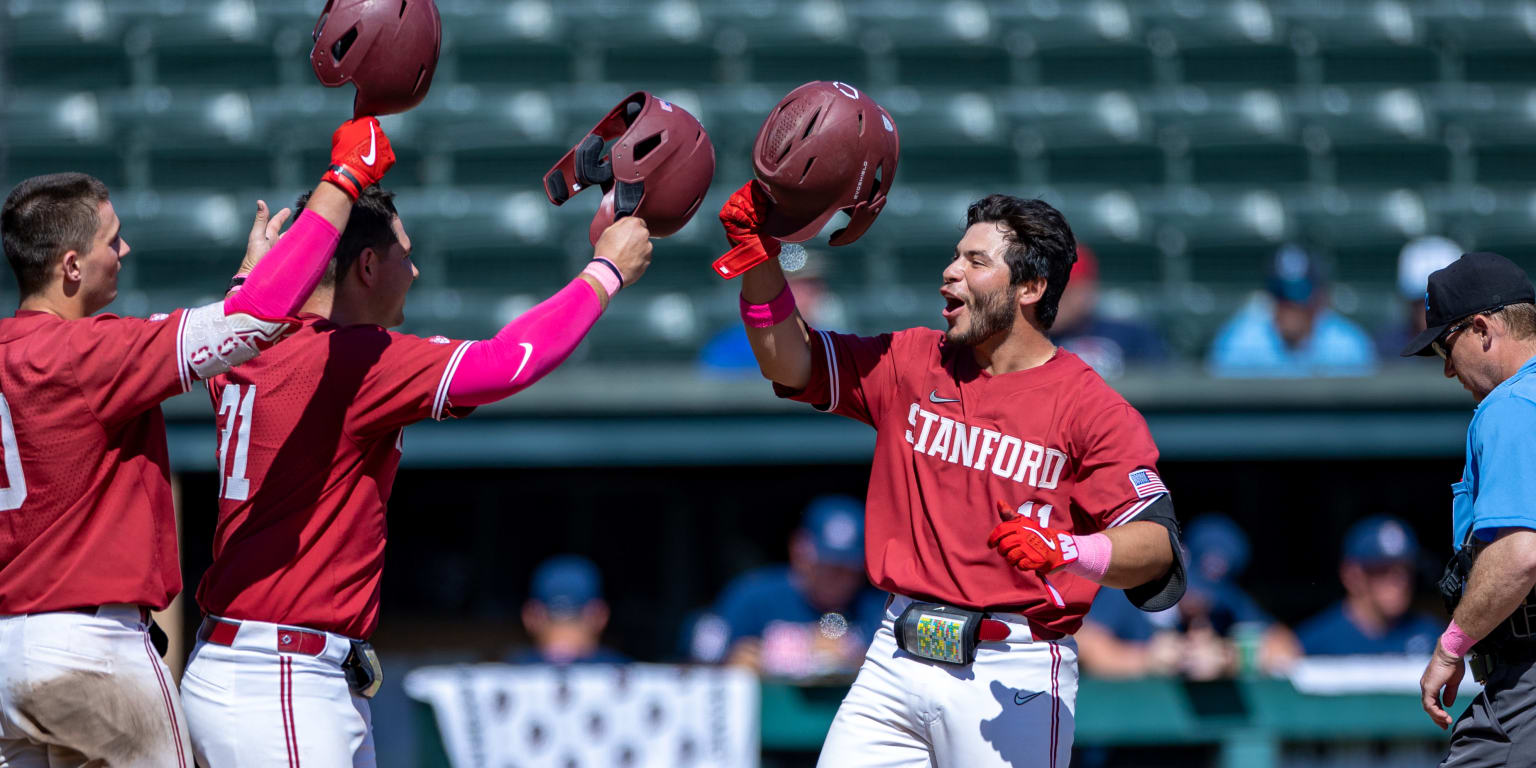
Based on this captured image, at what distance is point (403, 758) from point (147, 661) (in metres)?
2.25

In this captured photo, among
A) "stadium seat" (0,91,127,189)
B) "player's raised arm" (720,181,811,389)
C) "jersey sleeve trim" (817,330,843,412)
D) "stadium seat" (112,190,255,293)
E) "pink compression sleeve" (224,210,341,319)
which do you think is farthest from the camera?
"stadium seat" (0,91,127,189)

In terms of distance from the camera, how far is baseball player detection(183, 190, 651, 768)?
3336 mm

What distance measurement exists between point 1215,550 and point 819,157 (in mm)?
3181

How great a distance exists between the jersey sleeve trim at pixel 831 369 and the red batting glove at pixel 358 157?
1183 millimetres

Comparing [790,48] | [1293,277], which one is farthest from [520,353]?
[790,48]

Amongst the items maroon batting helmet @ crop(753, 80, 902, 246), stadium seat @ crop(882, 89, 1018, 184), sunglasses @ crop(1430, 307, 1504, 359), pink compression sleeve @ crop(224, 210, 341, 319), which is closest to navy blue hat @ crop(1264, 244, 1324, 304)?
stadium seat @ crop(882, 89, 1018, 184)

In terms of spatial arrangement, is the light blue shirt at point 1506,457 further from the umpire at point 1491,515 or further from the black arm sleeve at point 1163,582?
the black arm sleeve at point 1163,582

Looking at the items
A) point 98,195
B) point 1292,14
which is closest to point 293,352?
point 98,195

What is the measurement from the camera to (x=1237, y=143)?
8.57 meters

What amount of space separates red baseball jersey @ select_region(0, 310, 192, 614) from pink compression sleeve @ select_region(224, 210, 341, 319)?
0.74ft

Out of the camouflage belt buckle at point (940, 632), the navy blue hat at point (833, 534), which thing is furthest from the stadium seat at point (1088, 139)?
the camouflage belt buckle at point (940, 632)

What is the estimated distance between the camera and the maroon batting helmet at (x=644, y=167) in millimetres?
3652

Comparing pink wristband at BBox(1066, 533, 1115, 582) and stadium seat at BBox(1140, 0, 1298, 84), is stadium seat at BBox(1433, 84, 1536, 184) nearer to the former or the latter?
stadium seat at BBox(1140, 0, 1298, 84)

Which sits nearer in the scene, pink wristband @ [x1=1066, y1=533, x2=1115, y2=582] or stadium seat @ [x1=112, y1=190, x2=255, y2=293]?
pink wristband @ [x1=1066, y1=533, x2=1115, y2=582]
